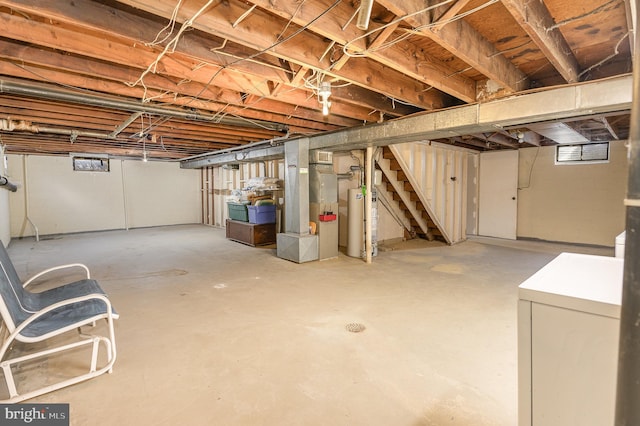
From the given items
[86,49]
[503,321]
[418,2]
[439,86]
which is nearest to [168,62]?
[86,49]

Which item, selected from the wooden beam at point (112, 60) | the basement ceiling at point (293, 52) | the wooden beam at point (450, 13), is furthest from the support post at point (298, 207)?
the wooden beam at point (450, 13)

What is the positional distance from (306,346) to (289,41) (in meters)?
2.22

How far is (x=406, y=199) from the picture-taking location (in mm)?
6168

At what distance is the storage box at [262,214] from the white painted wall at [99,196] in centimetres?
468

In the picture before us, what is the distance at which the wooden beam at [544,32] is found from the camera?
5.13 feet

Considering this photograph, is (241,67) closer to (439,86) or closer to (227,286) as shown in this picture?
(439,86)

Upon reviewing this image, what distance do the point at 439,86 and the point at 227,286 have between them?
10.5ft

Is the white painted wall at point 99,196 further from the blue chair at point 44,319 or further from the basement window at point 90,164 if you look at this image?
the blue chair at point 44,319

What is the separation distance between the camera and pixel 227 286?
380 centimetres

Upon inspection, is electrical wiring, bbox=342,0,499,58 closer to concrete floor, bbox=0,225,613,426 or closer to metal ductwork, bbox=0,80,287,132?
concrete floor, bbox=0,225,613,426

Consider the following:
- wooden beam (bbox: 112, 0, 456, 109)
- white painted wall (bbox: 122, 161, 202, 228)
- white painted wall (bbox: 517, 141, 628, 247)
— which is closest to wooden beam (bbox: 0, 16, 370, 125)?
wooden beam (bbox: 112, 0, 456, 109)

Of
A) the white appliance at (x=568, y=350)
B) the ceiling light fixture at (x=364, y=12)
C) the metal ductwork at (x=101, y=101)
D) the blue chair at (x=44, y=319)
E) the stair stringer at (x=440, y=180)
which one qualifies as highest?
the metal ductwork at (x=101, y=101)

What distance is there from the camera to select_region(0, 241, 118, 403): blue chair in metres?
1.71

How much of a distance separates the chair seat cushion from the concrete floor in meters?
0.38
